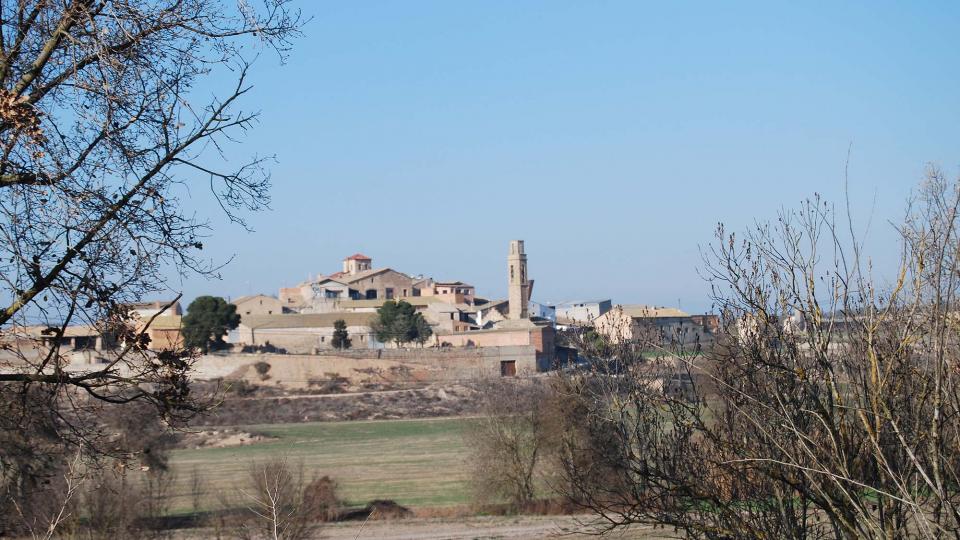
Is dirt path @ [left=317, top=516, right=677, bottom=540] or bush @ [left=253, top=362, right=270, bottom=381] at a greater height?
bush @ [left=253, top=362, right=270, bottom=381]

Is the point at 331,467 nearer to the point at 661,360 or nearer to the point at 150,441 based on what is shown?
the point at 150,441

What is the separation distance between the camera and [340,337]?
73750mm

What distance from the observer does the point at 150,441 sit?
68.1 feet

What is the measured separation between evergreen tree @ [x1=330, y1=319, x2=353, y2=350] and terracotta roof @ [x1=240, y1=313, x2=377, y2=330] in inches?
91.5

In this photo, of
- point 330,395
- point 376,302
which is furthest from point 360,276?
point 330,395

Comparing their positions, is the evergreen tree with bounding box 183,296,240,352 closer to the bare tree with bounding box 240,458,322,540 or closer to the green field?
the green field

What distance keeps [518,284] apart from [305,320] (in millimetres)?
19728

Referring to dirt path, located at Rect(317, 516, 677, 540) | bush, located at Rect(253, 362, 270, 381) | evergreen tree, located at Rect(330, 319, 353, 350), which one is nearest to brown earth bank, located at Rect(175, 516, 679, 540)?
dirt path, located at Rect(317, 516, 677, 540)

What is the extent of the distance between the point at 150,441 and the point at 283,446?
74.7 feet

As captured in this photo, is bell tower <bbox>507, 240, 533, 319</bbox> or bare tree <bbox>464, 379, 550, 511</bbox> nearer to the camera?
bare tree <bbox>464, 379, 550, 511</bbox>

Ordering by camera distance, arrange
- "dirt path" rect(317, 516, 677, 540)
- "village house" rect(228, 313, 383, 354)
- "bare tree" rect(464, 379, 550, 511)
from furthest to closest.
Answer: "village house" rect(228, 313, 383, 354) → "bare tree" rect(464, 379, 550, 511) → "dirt path" rect(317, 516, 677, 540)

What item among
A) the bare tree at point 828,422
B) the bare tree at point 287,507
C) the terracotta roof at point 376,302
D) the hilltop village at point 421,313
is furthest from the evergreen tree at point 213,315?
the bare tree at point 828,422

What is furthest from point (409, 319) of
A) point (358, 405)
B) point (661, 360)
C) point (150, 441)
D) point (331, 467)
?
point (661, 360)

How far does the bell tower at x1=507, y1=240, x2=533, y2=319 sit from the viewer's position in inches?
3494
